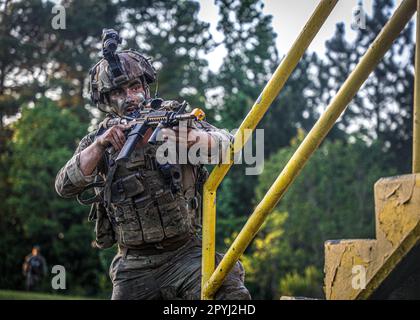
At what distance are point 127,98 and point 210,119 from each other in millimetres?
23486

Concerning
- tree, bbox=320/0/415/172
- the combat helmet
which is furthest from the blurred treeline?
the combat helmet

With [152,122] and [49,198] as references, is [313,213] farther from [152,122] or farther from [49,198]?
[152,122]

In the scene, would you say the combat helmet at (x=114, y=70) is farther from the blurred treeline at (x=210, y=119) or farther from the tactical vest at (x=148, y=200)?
the blurred treeline at (x=210, y=119)

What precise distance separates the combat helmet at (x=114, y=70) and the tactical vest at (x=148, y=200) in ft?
1.70

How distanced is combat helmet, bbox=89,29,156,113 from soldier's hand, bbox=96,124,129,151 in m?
0.44

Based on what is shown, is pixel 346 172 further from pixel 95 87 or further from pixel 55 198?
pixel 95 87

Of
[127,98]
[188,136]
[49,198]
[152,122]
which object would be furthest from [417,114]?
[49,198]

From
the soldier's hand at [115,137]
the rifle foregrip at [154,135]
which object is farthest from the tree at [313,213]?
the rifle foregrip at [154,135]

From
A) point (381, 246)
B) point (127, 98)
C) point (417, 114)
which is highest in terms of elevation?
point (127, 98)

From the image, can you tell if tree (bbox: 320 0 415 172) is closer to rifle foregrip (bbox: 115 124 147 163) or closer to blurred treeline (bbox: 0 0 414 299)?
blurred treeline (bbox: 0 0 414 299)

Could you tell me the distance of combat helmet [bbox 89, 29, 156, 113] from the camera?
5.36 metres

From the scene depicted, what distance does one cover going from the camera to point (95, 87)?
5547mm

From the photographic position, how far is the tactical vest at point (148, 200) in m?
5.09

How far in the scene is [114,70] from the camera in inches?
211
